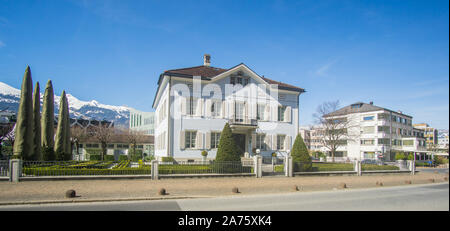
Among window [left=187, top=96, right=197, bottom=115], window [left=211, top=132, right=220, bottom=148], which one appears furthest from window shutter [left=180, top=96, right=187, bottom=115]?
window [left=211, top=132, right=220, bottom=148]

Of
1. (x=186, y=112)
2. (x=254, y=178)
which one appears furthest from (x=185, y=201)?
(x=186, y=112)

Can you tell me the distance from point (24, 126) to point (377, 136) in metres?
58.7

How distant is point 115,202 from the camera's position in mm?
11016

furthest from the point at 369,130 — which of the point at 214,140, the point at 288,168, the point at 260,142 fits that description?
the point at 288,168

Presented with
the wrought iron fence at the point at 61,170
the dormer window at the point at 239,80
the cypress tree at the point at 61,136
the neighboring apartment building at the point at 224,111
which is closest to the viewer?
the wrought iron fence at the point at 61,170

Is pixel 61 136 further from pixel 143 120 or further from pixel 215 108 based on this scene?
pixel 143 120

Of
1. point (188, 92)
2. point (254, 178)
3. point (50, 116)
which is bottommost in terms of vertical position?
point (254, 178)

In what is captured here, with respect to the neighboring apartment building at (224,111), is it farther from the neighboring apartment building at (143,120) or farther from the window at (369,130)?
the neighboring apartment building at (143,120)

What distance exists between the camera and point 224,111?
2891 cm

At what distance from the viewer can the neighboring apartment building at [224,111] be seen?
27250 millimetres

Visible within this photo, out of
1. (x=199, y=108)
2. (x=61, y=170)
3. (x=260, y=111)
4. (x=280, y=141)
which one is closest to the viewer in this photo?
(x=61, y=170)

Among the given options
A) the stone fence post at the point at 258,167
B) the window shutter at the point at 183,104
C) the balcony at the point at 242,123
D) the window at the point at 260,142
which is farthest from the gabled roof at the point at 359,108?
the stone fence post at the point at 258,167
